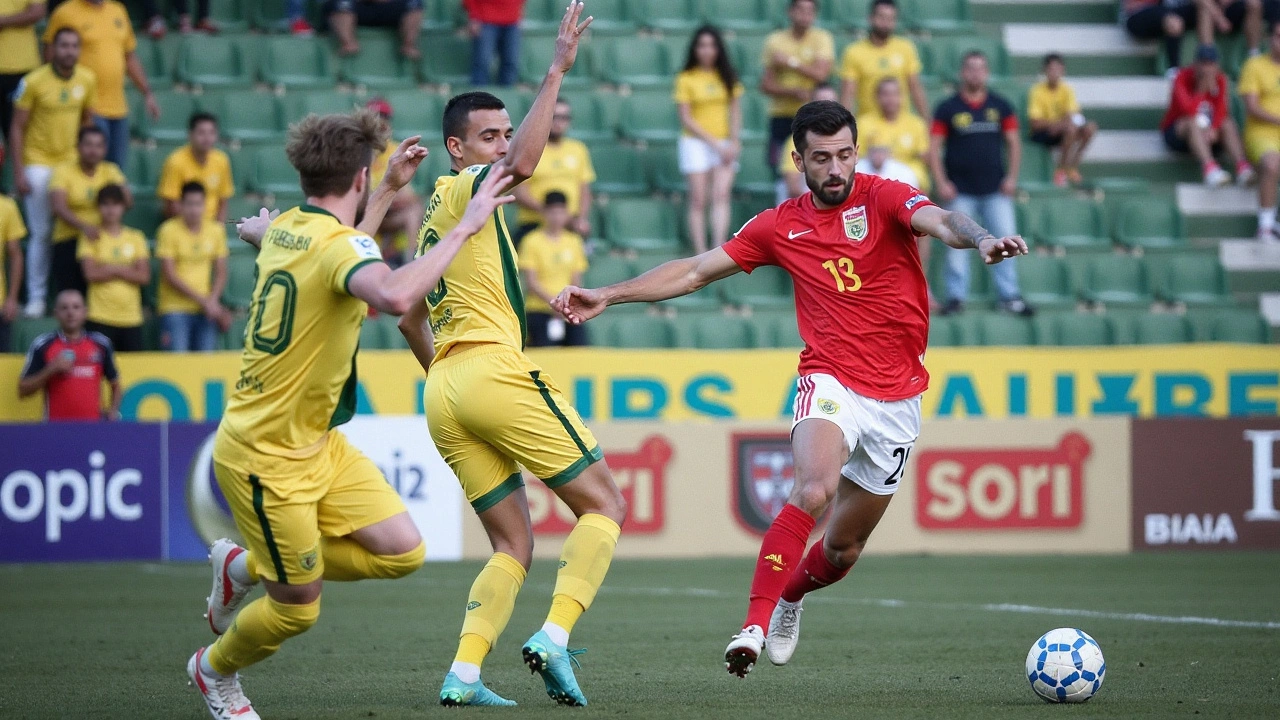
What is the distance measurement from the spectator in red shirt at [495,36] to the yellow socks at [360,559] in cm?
1117

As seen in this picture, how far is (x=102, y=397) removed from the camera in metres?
12.9

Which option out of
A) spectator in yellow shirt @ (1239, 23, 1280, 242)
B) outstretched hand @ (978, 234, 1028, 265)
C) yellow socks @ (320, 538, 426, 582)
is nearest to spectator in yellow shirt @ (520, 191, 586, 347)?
spectator in yellow shirt @ (1239, 23, 1280, 242)

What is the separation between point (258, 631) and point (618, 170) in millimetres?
11583

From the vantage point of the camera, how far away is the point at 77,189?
1381cm

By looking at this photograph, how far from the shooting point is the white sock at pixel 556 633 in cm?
585

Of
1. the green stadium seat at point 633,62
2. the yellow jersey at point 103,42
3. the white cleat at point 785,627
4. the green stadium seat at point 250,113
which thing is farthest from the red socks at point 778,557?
the green stadium seat at point 633,62

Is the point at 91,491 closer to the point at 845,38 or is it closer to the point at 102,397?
the point at 102,397

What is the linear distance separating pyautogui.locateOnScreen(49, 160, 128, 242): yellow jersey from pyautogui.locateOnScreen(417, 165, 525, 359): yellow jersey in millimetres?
8566

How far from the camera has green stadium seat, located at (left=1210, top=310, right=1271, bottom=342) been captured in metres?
15.8

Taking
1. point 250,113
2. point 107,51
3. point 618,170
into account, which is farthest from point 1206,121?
point 107,51

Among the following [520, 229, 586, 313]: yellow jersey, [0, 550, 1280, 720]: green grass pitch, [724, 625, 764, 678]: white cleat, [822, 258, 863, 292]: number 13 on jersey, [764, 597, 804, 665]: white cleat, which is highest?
[822, 258, 863, 292]: number 13 on jersey

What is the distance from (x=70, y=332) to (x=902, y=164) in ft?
24.9

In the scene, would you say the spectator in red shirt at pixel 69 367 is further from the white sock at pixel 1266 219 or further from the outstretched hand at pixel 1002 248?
the white sock at pixel 1266 219

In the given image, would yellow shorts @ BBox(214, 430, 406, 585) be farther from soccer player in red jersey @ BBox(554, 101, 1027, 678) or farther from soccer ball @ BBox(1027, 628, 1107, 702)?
soccer ball @ BBox(1027, 628, 1107, 702)
